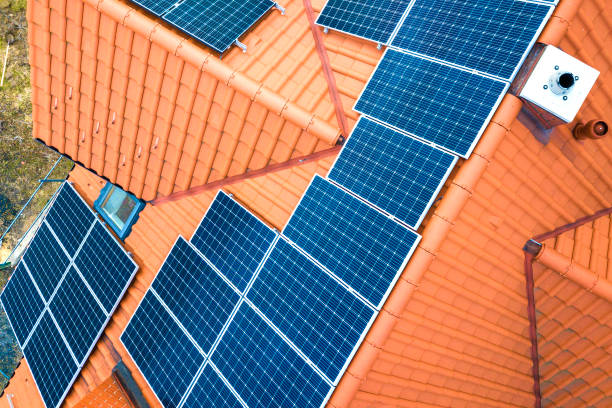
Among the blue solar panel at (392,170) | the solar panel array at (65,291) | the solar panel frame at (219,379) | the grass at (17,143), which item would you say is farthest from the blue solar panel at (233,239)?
the grass at (17,143)

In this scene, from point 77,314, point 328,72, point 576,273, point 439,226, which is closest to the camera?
point 439,226

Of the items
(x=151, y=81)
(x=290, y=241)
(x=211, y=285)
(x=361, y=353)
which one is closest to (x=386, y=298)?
(x=361, y=353)

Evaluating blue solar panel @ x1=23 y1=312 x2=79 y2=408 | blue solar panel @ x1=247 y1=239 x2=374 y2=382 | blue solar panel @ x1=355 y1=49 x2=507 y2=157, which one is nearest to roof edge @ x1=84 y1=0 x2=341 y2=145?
blue solar panel @ x1=355 y1=49 x2=507 y2=157

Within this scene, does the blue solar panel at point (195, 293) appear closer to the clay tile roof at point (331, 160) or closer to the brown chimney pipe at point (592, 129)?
the clay tile roof at point (331, 160)

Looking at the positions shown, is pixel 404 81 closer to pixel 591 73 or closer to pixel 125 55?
pixel 591 73

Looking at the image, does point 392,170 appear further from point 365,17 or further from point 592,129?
point 592,129

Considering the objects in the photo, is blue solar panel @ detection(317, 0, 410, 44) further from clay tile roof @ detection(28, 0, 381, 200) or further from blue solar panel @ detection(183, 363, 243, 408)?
blue solar panel @ detection(183, 363, 243, 408)

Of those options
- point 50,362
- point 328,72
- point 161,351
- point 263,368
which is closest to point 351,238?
point 263,368

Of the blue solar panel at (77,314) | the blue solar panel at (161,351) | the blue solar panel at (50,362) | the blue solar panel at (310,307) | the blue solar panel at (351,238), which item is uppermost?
the blue solar panel at (351,238)
